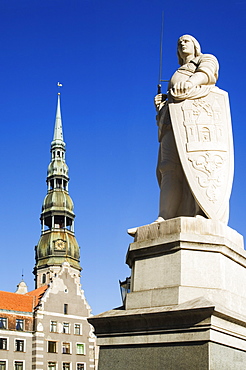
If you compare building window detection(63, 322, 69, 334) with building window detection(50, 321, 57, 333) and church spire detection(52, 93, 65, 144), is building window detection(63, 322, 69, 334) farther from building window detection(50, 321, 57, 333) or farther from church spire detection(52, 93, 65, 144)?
church spire detection(52, 93, 65, 144)

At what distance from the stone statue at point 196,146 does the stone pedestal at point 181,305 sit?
1.67 ft

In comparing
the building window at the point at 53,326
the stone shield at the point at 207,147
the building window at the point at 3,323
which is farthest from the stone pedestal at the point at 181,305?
the building window at the point at 53,326

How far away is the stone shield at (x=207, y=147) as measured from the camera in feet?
24.6

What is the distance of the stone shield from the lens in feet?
24.6

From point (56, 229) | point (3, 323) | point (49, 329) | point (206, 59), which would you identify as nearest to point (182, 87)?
point (206, 59)

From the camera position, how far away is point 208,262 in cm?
703

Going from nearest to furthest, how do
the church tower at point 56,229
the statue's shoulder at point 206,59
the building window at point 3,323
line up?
1. the statue's shoulder at point 206,59
2. the building window at point 3,323
3. the church tower at point 56,229

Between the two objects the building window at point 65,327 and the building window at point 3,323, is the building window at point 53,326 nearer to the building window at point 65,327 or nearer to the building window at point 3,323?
the building window at point 65,327

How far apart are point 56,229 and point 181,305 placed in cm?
8431

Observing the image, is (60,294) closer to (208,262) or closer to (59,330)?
(59,330)

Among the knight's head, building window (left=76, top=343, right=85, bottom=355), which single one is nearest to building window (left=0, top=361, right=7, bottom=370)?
building window (left=76, top=343, right=85, bottom=355)

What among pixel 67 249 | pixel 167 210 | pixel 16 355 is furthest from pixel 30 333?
pixel 167 210

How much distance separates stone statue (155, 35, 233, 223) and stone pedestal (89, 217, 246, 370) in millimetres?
509

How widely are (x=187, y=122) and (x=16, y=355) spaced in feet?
147
